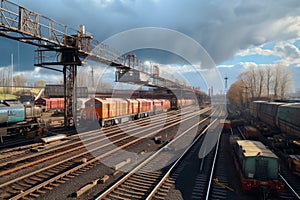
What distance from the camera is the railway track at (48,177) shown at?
7.43 metres

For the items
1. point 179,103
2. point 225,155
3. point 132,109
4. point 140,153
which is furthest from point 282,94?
Result: point 140,153

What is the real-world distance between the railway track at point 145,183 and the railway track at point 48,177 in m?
2.23

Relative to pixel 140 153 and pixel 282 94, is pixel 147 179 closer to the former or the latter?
pixel 140 153

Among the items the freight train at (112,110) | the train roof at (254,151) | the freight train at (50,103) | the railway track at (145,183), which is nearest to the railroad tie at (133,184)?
the railway track at (145,183)

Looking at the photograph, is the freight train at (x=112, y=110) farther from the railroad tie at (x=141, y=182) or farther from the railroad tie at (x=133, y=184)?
the railroad tie at (x=133, y=184)

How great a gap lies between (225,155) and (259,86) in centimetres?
6568

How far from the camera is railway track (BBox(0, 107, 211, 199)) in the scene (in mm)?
7430

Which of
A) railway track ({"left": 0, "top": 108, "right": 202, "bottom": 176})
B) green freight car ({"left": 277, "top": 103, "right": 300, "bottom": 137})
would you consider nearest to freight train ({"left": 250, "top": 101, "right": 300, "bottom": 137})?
green freight car ({"left": 277, "top": 103, "right": 300, "bottom": 137})

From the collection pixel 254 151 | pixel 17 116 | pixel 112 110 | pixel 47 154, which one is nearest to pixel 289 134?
pixel 254 151

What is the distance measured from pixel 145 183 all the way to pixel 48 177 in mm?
4042

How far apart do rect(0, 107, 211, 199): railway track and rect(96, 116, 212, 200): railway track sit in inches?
87.6

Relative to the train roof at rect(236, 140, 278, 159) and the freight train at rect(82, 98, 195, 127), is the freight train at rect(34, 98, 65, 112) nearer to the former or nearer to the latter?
the freight train at rect(82, 98, 195, 127)

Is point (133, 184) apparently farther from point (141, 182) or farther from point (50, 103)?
point (50, 103)

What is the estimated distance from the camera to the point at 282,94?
66.2 metres
